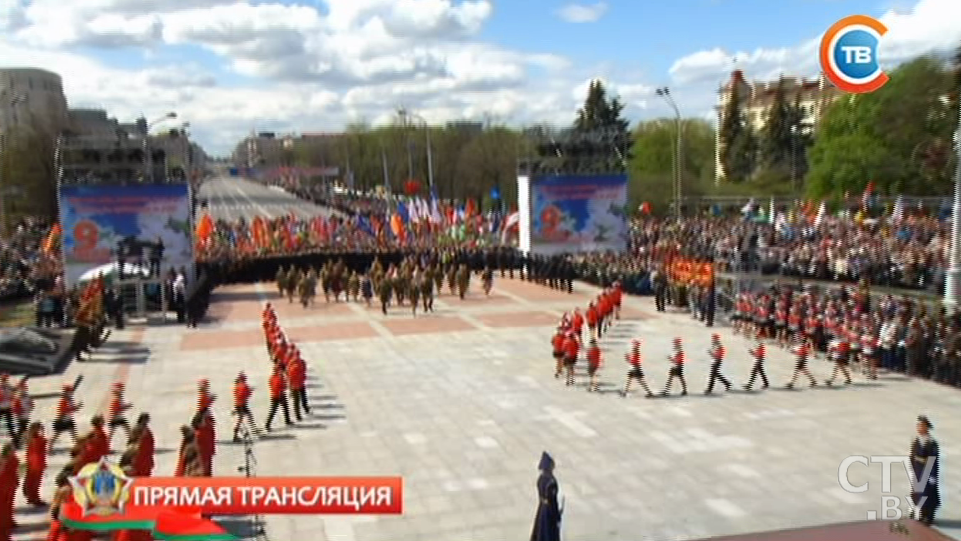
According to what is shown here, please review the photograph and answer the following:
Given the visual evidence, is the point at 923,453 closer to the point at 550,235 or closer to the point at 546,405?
the point at 546,405

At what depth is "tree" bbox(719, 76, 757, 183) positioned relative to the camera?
8444 centimetres

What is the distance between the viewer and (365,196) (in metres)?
102

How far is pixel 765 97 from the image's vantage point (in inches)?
4316

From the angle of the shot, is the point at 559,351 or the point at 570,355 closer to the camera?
the point at 570,355

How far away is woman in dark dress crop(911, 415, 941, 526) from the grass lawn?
2603cm

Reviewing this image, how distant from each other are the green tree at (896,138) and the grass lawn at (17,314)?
166 ft

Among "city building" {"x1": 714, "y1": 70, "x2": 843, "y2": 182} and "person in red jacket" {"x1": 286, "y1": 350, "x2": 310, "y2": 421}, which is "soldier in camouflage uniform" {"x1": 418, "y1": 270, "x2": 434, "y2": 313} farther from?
"city building" {"x1": 714, "y1": 70, "x2": 843, "y2": 182}

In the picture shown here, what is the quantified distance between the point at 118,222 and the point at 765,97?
9559 cm

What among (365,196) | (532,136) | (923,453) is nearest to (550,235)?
(532,136)

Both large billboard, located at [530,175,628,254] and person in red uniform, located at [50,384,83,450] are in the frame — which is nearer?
person in red uniform, located at [50,384,83,450]

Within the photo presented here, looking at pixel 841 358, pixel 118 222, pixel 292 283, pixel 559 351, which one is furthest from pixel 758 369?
pixel 118 222

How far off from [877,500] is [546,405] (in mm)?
6696

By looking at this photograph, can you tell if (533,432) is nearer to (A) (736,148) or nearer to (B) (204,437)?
(B) (204,437)

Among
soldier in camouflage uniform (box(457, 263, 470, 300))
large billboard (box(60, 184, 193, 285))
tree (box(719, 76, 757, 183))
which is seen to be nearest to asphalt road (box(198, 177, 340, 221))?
tree (box(719, 76, 757, 183))
